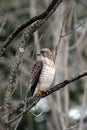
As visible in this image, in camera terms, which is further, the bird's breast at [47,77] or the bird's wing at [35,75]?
the bird's breast at [47,77]

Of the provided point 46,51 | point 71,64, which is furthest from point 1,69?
point 46,51

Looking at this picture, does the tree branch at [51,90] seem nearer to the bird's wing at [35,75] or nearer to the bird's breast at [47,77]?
the bird's wing at [35,75]

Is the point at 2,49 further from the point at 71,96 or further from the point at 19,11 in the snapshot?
the point at 19,11

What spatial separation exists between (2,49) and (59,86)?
0.53 metres

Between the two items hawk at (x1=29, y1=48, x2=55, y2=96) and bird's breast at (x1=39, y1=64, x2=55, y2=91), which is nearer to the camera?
hawk at (x1=29, y1=48, x2=55, y2=96)

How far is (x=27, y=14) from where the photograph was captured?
42.2ft

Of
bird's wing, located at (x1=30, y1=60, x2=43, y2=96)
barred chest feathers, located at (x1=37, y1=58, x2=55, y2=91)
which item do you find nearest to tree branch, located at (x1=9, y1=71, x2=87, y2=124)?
bird's wing, located at (x1=30, y1=60, x2=43, y2=96)

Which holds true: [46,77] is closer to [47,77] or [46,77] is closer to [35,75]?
[47,77]

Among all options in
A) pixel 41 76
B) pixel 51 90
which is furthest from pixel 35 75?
pixel 51 90

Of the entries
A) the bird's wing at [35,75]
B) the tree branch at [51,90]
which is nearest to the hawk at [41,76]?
the bird's wing at [35,75]

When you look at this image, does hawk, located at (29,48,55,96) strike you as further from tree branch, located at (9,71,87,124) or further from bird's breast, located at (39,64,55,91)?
tree branch, located at (9,71,87,124)

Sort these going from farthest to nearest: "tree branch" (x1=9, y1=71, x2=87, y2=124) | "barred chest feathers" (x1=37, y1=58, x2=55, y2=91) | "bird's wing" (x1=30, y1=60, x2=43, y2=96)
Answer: "barred chest feathers" (x1=37, y1=58, x2=55, y2=91), "bird's wing" (x1=30, y1=60, x2=43, y2=96), "tree branch" (x1=9, y1=71, x2=87, y2=124)

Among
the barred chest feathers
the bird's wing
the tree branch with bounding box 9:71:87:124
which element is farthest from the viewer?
the barred chest feathers

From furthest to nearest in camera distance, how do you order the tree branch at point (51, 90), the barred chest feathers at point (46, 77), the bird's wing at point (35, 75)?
1. the barred chest feathers at point (46, 77)
2. the bird's wing at point (35, 75)
3. the tree branch at point (51, 90)
